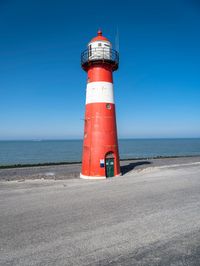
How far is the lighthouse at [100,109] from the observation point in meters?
15.9

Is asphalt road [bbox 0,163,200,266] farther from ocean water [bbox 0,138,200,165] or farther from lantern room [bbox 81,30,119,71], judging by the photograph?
ocean water [bbox 0,138,200,165]

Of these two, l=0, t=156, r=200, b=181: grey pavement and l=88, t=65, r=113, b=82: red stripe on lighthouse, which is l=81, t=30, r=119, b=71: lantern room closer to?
l=88, t=65, r=113, b=82: red stripe on lighthouse

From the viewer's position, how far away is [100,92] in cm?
1600

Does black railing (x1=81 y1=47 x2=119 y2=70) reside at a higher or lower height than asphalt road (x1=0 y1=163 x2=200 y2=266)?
higher

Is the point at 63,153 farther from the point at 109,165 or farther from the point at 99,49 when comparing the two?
the point at 99,49

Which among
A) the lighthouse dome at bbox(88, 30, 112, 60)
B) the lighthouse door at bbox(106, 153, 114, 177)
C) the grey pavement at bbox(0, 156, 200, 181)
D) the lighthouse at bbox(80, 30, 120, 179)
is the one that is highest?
the lighthouse dome at bbox(88, 30, 112, 60)

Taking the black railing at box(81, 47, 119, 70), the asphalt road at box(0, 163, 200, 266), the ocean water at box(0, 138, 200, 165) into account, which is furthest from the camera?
the ocean water at box(0, 138, 200, 165)

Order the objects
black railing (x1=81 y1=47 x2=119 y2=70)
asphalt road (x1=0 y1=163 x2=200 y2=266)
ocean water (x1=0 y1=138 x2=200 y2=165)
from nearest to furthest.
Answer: asphalt road (x1=0 y1=163 x2=200 y2=266)
black railing (x1=81 y1=47 x2=119 y2=70)
ocean water (x1=0 y1=138 x2=200 y2=165)

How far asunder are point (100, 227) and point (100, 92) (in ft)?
35.4

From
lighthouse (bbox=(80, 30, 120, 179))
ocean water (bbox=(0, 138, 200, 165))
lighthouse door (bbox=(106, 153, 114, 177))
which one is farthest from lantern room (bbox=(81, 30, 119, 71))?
ocean water (bbox=(0, 138, 200, 165))

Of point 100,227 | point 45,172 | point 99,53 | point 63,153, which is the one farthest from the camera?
point 63,153

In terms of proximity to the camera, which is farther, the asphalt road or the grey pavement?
the grey pavement

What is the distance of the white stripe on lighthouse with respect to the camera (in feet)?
52.4

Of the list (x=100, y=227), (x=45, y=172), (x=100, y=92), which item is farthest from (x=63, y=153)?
(x=100, y=227)
